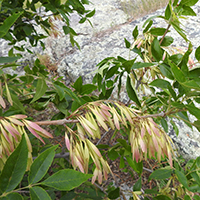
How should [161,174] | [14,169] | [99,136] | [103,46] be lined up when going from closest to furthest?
[14,169]
[99,136]
[161,174]
[103,46]

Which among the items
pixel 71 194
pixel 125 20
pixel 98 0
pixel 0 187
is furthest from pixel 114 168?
pixel 98 0

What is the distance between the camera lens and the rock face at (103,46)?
1.45 m

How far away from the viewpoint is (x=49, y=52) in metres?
2.72

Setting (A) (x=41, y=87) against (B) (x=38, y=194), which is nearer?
(B) (x=38, y=194)

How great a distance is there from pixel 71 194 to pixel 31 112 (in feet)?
4.96

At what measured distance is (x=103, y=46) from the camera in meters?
2.33

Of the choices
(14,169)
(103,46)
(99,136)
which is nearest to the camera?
(14,169)

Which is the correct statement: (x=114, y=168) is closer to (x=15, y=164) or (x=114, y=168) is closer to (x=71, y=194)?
(x=71, y=194)

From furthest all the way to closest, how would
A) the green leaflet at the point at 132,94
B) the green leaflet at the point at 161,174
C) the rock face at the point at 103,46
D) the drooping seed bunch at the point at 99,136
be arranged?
1. the rock face at the point at 103,46
2. the green leaflet at the point at 161,174
3. the green leaflet at the point at 132,94
4. the drooping seed bunch at the point at 99,136

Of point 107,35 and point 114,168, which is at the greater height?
point 107,35

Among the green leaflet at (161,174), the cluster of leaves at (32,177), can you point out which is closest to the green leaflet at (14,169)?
the cluster of leaves at (32,177)

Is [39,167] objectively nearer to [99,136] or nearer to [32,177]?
[32,177]

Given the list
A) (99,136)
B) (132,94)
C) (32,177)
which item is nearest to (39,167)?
(32,177)

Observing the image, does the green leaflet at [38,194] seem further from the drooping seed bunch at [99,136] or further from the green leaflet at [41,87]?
the green leaflet at [41,87]
